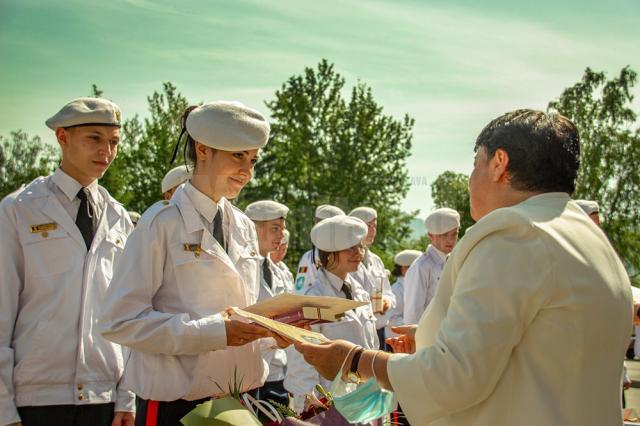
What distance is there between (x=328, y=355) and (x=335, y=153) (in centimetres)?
2636

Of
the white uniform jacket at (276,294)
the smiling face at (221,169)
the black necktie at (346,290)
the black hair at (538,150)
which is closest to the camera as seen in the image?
the black hair at (538,150)

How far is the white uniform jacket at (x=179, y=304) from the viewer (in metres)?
3.57

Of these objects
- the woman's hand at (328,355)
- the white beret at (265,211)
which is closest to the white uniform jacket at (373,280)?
the white beret at (265,211)

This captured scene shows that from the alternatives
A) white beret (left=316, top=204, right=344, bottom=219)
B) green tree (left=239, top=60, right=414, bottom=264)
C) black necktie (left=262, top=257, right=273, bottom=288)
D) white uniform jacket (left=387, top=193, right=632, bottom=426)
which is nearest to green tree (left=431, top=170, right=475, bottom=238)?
green tree (left=239, top=60, right=414, bottom=264)

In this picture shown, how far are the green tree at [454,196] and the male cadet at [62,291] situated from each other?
25742mm

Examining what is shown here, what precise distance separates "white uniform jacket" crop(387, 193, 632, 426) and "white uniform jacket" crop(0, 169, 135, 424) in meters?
2.02

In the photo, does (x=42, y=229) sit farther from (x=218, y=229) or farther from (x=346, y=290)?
(x=346, y=290)

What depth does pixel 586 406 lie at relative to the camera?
2.63 m

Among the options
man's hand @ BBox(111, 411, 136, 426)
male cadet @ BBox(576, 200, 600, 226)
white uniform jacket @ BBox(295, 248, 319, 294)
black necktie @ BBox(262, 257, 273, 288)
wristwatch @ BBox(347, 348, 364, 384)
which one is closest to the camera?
wristwatch @ BBox(347, 348, 364, 384)

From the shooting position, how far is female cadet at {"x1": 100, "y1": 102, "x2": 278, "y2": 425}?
3578 millimetres

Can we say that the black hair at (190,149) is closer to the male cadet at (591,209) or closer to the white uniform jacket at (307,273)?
the white uniform jacket at (307,273)

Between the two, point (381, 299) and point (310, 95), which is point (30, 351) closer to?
point (381, 299)

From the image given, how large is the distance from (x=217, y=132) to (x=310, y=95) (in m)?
26.8

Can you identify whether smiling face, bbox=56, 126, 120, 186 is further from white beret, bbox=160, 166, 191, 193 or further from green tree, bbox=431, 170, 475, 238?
green tree, bbox=431, 170, 475, 238
